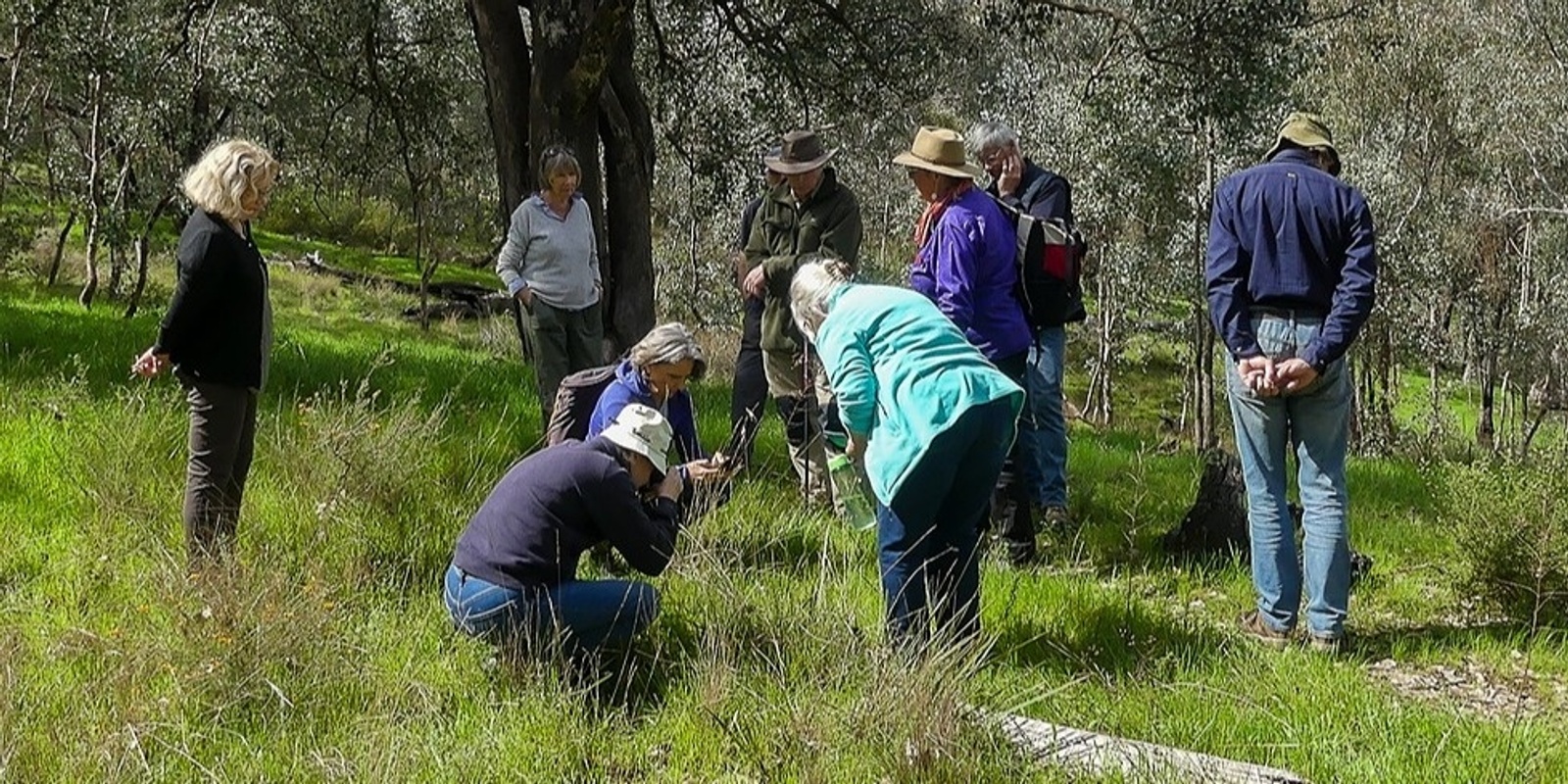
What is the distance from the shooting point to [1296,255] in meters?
4.69

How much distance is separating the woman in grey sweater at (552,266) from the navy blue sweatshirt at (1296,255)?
3.74 metres

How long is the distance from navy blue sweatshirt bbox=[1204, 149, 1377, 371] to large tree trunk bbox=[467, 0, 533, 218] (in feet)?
20.4

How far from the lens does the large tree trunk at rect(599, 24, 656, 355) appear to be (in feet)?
34.4

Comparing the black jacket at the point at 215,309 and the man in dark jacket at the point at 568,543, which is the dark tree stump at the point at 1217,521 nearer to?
the man in dark jacket at the point at 568,543

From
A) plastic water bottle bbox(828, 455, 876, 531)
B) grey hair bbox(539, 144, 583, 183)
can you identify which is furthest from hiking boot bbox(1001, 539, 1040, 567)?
grey hair bbox(539, 144, 583, 183)

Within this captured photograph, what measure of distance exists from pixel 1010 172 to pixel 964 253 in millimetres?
1529

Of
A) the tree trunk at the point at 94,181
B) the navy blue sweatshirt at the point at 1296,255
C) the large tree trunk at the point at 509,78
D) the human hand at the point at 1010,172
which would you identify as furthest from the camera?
the tree trunk at the point at 94,181

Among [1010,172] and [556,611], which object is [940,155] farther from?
[556,611]

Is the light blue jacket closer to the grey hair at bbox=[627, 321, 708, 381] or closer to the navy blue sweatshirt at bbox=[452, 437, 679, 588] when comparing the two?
the grey hair at bbox=[627, 321, 708, 381]

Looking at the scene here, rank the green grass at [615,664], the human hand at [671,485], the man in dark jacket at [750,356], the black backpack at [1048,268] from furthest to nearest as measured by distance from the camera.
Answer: the man in dark jacket at [750,356] < the black backpack at [1048,268] < the human hand at [671,485] < the green grass at [615,664]

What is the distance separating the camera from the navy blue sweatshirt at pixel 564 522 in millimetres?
4078

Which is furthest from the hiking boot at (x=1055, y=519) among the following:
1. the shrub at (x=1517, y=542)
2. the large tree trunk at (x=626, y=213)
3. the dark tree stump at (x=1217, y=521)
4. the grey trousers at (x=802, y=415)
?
the large tree trunk at (x=626, y=213)

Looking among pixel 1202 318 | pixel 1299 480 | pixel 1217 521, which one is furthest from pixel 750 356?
pixel 1202 318

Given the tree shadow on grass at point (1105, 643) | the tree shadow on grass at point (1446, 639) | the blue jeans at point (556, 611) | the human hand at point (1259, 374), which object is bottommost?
the tree shadow on grass at point (1446, 639)
